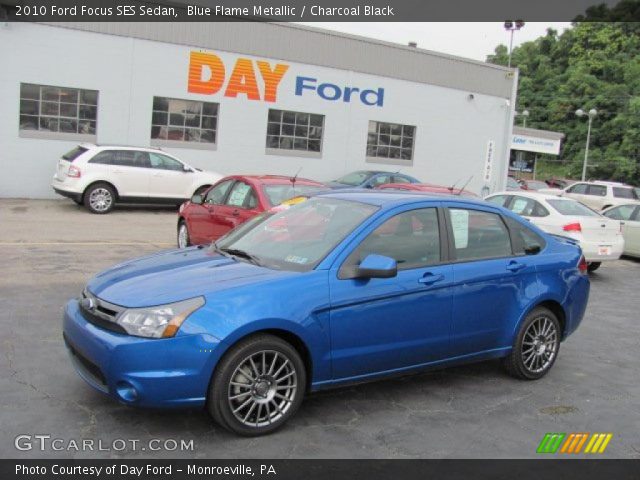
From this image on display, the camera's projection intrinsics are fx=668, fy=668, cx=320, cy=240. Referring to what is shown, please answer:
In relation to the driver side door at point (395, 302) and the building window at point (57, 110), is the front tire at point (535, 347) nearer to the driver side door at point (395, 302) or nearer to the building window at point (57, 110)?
the driver side door at point (395, 302)

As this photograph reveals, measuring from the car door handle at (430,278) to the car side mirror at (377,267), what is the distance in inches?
17.1

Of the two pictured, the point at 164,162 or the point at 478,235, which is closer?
the point at 478,235

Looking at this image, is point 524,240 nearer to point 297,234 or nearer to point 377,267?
point 377,267

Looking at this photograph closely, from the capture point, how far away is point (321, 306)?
443cm

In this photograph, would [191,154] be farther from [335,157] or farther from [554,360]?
[554,360]

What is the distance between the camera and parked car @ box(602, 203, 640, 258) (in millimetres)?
14914

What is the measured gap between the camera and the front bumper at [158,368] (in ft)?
13.0

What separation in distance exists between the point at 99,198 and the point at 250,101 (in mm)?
7457

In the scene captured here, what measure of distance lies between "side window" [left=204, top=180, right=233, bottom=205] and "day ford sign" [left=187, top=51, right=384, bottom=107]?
11333 millimetres

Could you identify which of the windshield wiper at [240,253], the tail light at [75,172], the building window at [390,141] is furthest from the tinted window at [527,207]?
the building window at [390,141]

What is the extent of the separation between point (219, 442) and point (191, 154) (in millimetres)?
17850

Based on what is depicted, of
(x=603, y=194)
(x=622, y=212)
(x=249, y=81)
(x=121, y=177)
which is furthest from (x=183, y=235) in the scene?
(x=603, y=194)

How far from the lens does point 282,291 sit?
4336mm

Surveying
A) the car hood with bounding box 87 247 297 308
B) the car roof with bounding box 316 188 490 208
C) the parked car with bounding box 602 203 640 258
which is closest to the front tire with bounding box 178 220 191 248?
the car roof with bounding box 316 188 490 208
